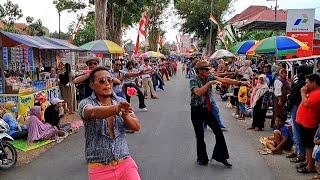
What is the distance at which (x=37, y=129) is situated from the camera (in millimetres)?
9367

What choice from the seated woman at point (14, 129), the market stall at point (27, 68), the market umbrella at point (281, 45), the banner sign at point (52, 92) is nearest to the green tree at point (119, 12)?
the market stall at point (27, 68)

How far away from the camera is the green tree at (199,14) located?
51.3m

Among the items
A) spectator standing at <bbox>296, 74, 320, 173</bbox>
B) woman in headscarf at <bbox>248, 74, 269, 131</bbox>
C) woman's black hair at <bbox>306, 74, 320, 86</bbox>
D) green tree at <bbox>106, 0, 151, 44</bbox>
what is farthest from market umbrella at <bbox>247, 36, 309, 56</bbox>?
green tree at <bbox>106, 0, 151, 44</bbox>

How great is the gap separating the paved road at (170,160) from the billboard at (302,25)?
4083mm

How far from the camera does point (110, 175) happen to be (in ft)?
11.3

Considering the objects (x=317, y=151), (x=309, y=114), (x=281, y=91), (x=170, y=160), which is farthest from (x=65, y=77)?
(x=317, y=151)

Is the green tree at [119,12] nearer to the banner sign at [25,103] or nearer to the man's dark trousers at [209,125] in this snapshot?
the banner sign at [25,103]

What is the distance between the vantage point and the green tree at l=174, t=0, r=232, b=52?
51281 mm

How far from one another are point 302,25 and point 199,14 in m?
39.3

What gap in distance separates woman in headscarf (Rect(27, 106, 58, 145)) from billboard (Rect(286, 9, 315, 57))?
7.38m

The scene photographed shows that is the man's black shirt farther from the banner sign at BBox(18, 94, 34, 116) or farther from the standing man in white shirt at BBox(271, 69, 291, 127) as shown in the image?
the standing man in white shirt at BBox(271, 69, 291, 127)

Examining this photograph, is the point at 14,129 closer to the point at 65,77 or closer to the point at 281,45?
the point at 65,77

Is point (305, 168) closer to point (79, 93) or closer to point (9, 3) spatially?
point (79, 93)

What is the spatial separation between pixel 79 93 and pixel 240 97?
5.42 m
